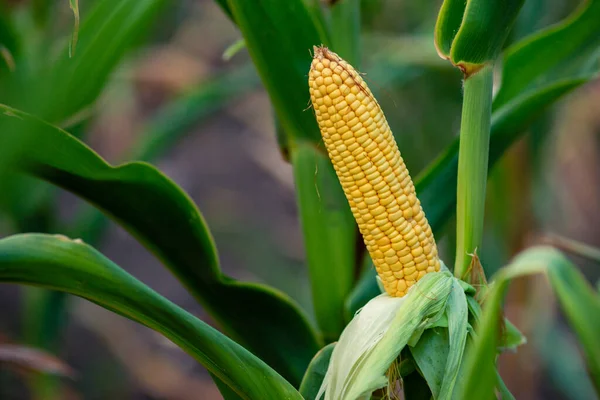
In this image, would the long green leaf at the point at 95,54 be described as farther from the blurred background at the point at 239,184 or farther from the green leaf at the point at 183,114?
the green leaf at the point at 183,114

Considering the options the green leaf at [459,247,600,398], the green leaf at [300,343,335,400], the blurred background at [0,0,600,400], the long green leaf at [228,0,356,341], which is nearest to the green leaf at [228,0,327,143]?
the long green leaf at [228,0,356,341]

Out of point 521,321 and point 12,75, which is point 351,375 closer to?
point 12,75

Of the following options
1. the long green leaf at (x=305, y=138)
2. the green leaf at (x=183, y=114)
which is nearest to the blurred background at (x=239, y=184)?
the green leaf at (x=183, y=114)

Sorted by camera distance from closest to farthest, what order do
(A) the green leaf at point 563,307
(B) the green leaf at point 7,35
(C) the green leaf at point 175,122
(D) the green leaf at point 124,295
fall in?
(A) the green leaf at point 563,307
(D) the green leaf at point 124,295
(B) the green leaf at point 7,35
(C) the green leaf at point 175,122

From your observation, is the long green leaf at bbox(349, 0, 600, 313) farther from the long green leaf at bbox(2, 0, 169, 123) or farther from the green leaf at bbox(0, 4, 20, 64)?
the green leaf at bbox(0, 4, 20, 64)

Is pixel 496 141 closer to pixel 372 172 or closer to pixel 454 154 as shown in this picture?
pixel 454 154

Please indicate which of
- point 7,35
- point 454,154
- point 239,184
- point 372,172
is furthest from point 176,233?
point 239,184
